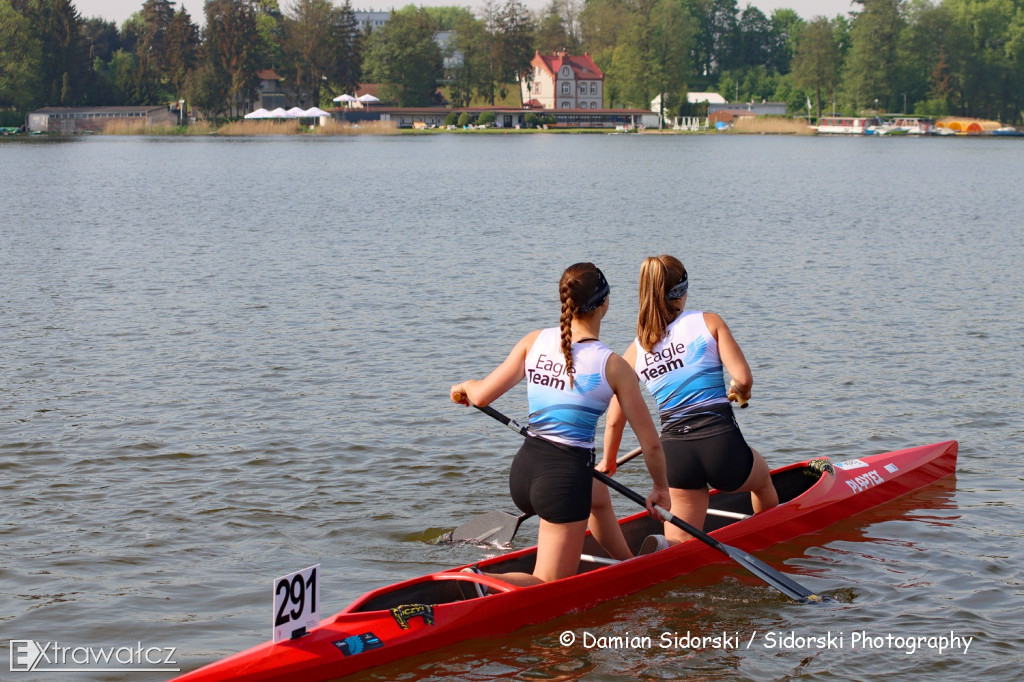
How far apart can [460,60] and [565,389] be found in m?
165

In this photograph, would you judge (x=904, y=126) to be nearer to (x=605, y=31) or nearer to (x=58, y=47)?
(x=605, y=31)

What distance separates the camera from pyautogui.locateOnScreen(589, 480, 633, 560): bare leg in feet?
23.2

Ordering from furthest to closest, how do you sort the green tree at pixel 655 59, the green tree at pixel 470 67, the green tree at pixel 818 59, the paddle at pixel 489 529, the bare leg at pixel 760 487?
the green tree at pixel 470 67 → the green tree at pixel 655 59 → the green tree at pixel 818 59 → the paddle at pixel 489 529 → the bare leg at pixel 760 487

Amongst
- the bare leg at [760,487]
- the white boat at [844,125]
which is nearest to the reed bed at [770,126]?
the white boat at [844,125]

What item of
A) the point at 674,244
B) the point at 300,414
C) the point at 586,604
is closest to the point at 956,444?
the point at 586,604

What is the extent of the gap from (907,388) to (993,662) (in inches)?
304

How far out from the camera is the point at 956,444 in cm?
1102

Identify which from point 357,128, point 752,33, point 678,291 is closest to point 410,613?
point 678,291

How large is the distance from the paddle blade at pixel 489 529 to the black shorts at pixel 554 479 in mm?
1805

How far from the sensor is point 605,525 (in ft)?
23.9

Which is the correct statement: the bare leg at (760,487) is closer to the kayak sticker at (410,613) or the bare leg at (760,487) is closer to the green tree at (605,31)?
the kayak sticker at (410,613)

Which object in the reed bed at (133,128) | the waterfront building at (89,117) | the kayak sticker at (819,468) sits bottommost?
the kayak sticker at (819,468)

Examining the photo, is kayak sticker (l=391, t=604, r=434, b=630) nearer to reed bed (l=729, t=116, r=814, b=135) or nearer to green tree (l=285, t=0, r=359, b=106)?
reed bed (l=729, t=116, r=814, b=135)

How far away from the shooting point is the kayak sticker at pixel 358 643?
6281 mm
